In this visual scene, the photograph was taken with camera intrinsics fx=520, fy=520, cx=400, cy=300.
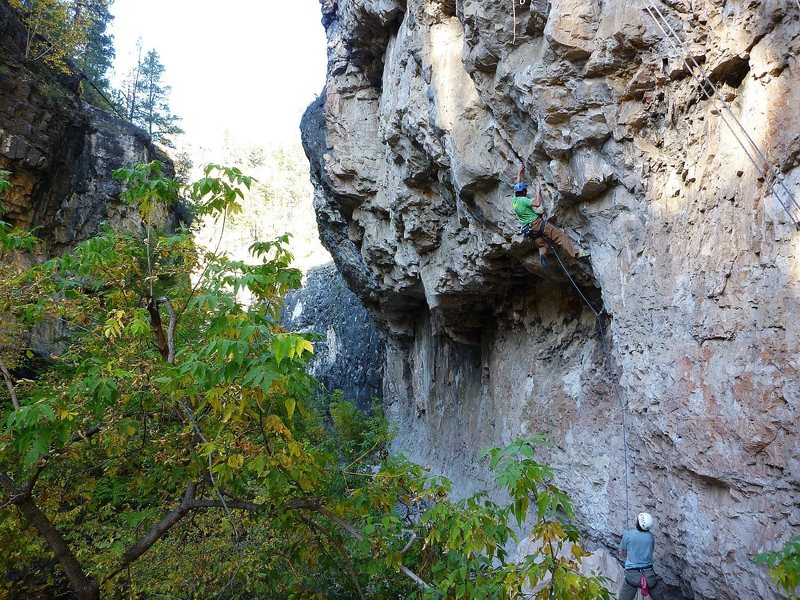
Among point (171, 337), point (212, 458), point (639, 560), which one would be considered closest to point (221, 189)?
point (171, 337)

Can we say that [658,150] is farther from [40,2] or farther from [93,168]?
[93,168]

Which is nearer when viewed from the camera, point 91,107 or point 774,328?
point 774,328

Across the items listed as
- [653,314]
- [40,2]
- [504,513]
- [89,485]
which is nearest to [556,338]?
[653,314]

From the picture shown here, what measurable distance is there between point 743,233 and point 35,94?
17266mm

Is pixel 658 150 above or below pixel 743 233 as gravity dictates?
above

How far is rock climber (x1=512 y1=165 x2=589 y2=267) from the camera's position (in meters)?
6.31

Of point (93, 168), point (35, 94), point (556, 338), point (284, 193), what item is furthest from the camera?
point (284, 193)

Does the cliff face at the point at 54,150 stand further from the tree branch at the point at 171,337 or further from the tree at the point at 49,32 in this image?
the tree branch at the point at 171,337

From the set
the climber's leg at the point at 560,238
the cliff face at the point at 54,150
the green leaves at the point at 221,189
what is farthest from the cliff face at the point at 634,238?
the cliff face at the point at 54,150

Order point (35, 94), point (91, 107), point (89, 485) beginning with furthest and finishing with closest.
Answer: point (91, 107) < point (35, 94) < point (89, 485)

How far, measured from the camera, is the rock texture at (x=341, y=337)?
21.9 m

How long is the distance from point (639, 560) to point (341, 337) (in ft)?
64.1

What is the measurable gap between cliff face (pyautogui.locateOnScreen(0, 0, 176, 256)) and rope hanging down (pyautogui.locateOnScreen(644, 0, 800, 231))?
11.6m

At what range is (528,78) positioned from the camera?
5828 millimetres
